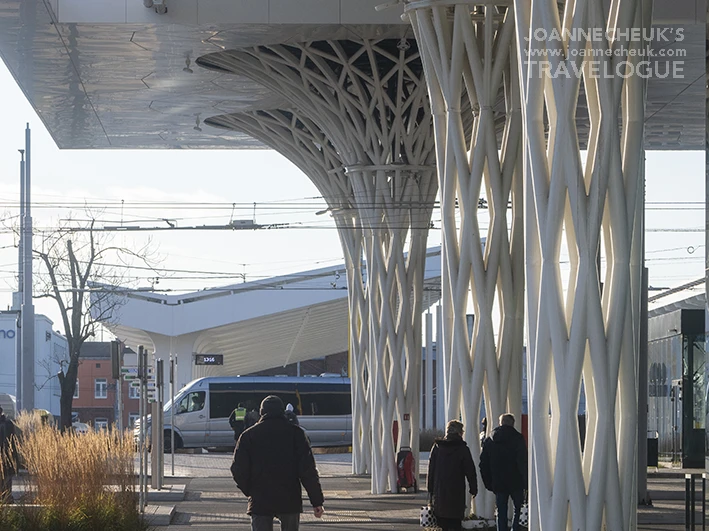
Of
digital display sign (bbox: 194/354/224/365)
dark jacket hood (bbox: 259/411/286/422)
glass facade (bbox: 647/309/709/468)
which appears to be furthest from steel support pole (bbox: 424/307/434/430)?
dark jacket hood (bbox: 259/411/286/422)

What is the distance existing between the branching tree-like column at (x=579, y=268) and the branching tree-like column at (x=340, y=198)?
48.0ft

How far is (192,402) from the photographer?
42.0 meters

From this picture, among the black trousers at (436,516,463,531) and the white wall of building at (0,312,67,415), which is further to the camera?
the white wall of building at (0,312,67,415)

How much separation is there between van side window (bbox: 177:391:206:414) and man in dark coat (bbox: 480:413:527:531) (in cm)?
2803

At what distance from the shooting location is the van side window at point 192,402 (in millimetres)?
41875

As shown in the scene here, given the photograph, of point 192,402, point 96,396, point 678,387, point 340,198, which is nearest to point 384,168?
point 340,198

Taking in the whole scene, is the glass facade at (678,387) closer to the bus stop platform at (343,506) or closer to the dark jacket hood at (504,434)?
the bus stop platform at (343,506)

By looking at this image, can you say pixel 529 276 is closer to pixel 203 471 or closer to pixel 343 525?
pixel 343 525

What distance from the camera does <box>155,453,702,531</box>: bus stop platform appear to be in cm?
1794

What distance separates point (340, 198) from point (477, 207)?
1019cm

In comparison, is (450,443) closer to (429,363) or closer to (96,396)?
(429,363)

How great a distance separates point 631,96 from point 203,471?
2034cm

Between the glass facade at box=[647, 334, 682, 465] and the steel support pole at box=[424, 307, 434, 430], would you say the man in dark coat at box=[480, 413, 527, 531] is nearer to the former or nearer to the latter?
the glass facade at box=[647, 334, 682, 465]

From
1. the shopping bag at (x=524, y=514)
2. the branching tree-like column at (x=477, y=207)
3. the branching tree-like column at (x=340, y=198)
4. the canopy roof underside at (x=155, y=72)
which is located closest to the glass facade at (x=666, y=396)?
the canopy roof underside at (x=155, y=72)
